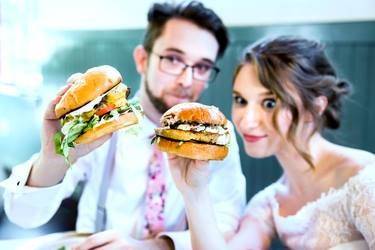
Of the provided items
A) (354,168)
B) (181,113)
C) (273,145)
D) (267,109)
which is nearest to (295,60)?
(267,109)

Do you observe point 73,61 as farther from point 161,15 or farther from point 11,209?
point 11,209

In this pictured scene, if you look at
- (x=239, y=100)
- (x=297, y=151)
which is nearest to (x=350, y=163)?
(x=297, y=151)

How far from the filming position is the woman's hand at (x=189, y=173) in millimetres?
1211

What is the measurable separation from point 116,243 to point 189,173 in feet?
1.09

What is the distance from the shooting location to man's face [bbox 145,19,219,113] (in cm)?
166

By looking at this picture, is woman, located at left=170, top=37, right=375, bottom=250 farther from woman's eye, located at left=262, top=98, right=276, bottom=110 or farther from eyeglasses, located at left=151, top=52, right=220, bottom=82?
eyeglasses, located at left=151, top=52, right=220, bottom=82

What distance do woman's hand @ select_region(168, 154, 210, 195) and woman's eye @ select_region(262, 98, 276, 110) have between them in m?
0.37

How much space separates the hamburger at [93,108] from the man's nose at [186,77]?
55cm

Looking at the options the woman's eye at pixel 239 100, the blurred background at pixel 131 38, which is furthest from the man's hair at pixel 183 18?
the woman's eye at pixel 239 100

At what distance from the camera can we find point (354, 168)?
1375mm

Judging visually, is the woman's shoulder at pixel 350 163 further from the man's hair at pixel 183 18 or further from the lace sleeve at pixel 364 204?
the man's hair at pixel 183 18

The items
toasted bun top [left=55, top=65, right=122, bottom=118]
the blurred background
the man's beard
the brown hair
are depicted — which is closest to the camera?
toasted bun top [left=55, top=65, right=122, bottom=118]

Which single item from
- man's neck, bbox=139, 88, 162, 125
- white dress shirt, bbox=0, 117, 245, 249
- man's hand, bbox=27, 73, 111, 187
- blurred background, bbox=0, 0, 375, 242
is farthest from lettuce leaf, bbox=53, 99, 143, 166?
blurred background, bbox=0, 0, 375, 242

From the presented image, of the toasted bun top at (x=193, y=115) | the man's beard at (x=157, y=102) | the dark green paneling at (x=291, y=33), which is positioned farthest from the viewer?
the dark green paneling at (x=291, y=33)
